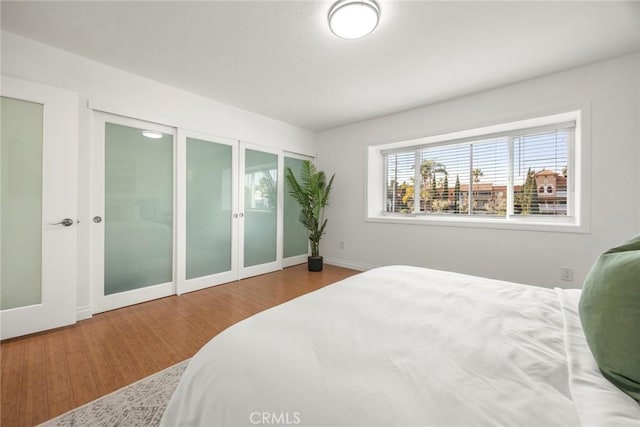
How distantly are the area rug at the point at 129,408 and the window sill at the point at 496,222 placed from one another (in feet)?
10.5

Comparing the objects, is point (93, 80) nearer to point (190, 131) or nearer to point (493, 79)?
point (190, 131)

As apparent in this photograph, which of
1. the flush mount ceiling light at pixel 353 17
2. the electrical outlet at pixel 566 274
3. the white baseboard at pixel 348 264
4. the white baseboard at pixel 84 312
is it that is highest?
the flush mount ceiling light at pixel 353 17

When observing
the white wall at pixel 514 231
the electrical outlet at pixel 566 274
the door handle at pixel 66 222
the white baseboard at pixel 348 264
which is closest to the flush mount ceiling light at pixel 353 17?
the white wall at pixel 514 231

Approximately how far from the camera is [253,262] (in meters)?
3.88

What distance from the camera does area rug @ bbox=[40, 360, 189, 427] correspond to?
1.24 m

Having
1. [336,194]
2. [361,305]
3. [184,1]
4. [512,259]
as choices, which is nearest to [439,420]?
[361,305]

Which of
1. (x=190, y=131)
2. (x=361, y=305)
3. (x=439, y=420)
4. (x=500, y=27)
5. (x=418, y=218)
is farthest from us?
(x=418, y=218)

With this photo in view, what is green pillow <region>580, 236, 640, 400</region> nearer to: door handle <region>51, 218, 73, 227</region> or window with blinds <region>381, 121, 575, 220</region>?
window with blinds <region>381, 121, 575, 220</region>

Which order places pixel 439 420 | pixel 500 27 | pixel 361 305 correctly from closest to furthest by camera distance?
pixel 439 420, pixel 361 305, pixel 500 27

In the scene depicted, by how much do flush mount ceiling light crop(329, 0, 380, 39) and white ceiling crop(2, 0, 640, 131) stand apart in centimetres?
8

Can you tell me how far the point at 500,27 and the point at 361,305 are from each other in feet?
7.72

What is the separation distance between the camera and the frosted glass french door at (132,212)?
2510 mm

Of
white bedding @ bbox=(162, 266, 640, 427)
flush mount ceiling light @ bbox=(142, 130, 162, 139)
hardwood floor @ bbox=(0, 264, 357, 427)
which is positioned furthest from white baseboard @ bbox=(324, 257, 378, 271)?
flush mount ceiling light @ bbox=(142, 130, 162, 139)

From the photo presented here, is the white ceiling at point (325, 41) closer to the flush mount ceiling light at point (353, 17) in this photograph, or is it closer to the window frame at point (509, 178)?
the flush mount ceiling light at point (353, 17)
